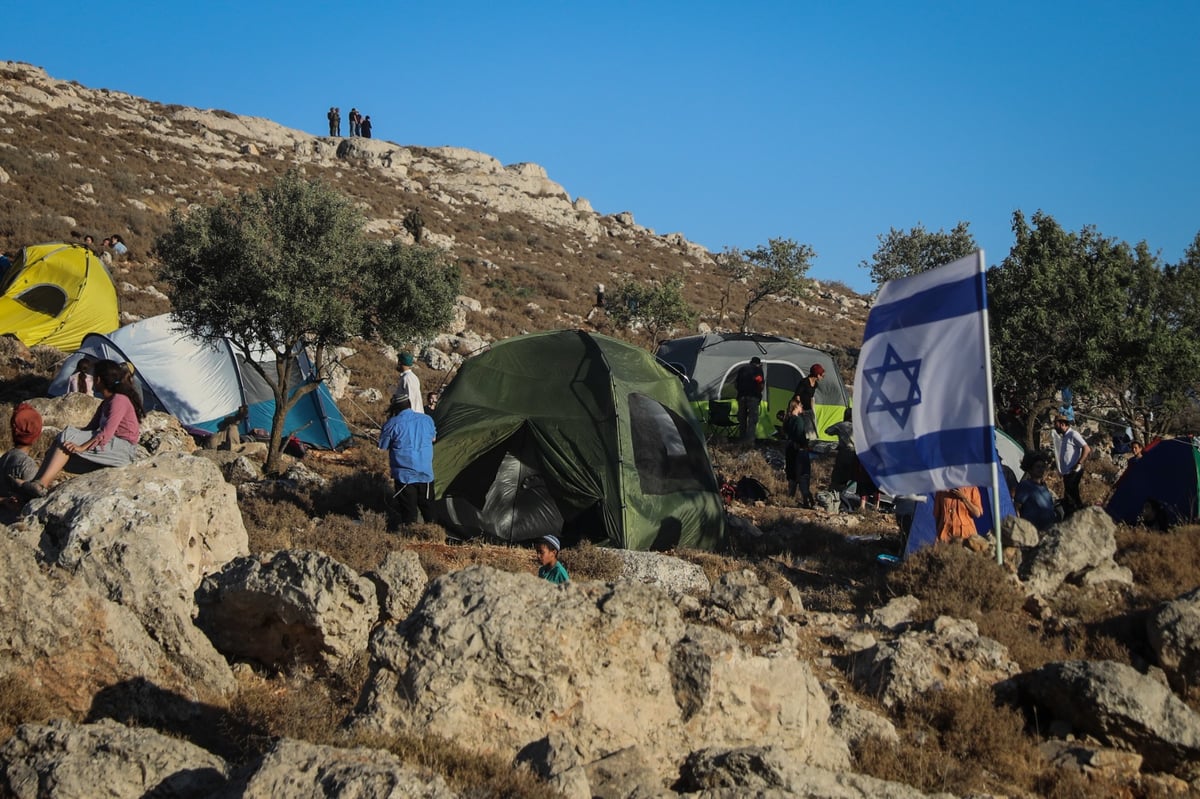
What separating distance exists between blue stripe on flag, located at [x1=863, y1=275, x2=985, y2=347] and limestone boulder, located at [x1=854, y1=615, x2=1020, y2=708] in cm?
303

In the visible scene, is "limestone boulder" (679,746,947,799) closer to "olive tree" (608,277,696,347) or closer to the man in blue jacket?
the man in blue jacket

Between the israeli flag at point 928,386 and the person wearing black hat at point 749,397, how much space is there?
9.28 metres

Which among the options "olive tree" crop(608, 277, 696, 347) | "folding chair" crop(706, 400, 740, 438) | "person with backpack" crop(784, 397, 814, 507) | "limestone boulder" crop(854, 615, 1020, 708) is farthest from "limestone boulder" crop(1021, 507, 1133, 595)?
"olive tree" crop(608, 277, 696, 347)

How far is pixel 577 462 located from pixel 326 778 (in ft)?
25.4

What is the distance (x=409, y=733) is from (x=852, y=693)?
3.42m

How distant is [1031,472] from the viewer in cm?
1177

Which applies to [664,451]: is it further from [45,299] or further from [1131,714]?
[45,299]

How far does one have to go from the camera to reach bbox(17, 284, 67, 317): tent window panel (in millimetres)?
19078

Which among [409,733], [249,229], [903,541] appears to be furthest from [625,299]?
[409,733]

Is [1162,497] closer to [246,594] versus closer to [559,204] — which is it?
[246,594]

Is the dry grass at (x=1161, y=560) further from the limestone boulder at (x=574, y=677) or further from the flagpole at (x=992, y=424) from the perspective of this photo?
the limestone boulder at (x=574, y=677)

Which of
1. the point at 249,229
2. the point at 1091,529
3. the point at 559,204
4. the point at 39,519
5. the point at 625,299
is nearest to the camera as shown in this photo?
the point at 39,519

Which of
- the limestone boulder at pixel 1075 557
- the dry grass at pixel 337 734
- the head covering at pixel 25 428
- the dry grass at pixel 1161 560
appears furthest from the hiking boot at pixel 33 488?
the dry grass at pixel 1161 560

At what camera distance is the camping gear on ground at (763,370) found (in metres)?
20.1
